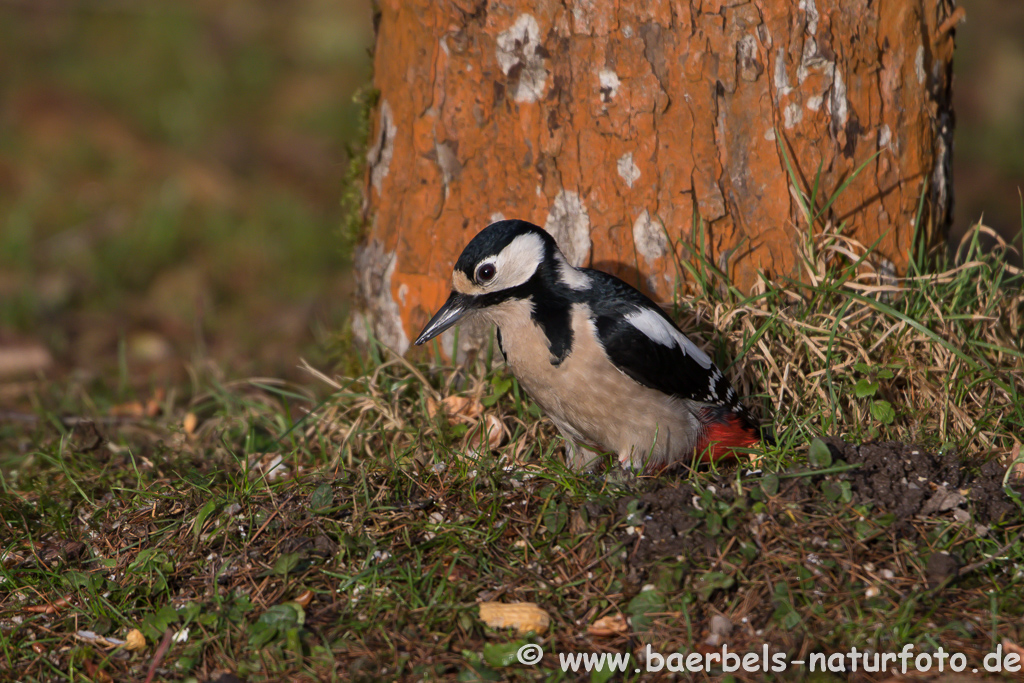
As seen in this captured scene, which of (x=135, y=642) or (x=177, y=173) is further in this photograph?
(x=177, y=173)

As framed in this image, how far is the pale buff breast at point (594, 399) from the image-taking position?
3.16 m

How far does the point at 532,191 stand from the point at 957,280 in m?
1.75

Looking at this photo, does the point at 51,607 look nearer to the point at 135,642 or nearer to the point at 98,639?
the point at 98,639

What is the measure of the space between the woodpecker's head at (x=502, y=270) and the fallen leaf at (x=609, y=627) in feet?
4.09

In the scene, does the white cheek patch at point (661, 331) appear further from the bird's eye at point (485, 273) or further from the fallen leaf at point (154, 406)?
the fallen leaf at point (154, 406)

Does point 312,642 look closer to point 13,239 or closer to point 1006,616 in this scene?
point 1006,616

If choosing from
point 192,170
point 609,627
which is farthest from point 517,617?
point 192,170

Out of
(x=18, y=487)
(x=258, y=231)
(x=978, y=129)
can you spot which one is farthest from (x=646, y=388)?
(x=978, y=129)

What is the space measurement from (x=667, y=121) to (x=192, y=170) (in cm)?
547

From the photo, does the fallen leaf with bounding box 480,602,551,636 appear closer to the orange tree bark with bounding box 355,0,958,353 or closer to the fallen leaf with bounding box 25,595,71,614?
the fallen leaf with bounding box 25,595,71,614

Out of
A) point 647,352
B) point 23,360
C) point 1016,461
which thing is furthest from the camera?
point 23,360

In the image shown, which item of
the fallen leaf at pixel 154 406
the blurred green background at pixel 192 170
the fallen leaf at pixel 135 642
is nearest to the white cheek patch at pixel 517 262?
the blurred green background at pixel 192 170

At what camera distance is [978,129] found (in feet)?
28.6

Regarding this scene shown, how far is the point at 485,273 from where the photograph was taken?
3283 millimetres
